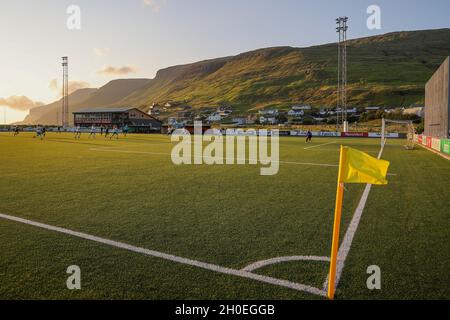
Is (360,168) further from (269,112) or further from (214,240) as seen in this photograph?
(269,112)

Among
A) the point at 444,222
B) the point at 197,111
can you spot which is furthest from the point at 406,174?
the point at 197,111

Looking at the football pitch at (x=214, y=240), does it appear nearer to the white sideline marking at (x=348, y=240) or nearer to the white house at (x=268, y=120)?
the white sideline marking at (x=348, y=240)

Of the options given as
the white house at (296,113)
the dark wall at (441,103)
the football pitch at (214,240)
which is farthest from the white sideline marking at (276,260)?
the white house at (296,113)

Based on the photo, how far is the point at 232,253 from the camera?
5.18 metres

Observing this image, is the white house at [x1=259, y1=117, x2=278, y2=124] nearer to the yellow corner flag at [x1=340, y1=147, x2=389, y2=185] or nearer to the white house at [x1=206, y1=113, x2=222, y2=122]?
the white house at [x1=206, y1=113, x2=222, y2=122]

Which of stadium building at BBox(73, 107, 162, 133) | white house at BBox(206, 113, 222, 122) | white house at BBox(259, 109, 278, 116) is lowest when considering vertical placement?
stadium building at BBox(73, 107, 162, 133)

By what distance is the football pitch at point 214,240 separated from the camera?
13.5ft

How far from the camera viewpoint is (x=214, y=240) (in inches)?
227

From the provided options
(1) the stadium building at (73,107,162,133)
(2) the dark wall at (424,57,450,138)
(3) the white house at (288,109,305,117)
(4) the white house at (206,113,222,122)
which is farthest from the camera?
(4) the white house at (206,113,222,122)

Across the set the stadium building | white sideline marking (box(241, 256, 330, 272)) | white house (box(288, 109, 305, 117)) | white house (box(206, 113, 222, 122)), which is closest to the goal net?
white sideline marking (box(241, 256, 330, 272))

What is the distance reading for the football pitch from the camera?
411 centimetres

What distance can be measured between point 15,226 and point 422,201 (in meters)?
9.96

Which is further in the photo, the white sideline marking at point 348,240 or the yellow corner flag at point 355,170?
the white sideline marking at point 348,240
